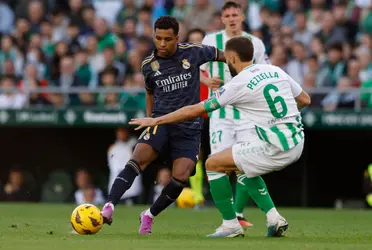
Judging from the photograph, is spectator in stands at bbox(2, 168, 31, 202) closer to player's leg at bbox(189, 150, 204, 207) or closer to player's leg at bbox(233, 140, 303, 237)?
player's leg at bbox(189, 150, 204, 207)

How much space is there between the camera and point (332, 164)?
54.1 ft

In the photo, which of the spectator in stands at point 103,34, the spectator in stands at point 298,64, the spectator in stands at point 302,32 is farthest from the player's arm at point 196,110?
the spectator in stands at point 103,34

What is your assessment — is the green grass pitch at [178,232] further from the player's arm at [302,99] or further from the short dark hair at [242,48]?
the short dark hair at [242,48]

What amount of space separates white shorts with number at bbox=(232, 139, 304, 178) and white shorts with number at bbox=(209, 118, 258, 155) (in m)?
2.20

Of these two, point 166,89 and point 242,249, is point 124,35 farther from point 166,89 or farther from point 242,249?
point 242,249

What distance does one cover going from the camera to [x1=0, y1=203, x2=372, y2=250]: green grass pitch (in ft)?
25.1

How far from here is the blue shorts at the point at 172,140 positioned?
30.6ft

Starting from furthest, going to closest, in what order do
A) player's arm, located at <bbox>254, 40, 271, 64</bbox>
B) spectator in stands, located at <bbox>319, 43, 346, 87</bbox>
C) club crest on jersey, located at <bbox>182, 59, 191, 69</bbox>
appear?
spectator in stands, located at <bbox>319, 43, 346, 87</bbox> < player's arm, located at <bbox>254, 40, 271, 64</bbox> < club crest on jersey, located at <bbox>182, 59, 191, 69</bbox>

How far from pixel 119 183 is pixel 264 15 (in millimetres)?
9400

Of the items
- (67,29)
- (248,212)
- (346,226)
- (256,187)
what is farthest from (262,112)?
(67,29)

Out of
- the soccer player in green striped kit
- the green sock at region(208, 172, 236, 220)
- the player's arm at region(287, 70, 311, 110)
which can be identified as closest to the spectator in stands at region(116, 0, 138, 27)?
the soccer player in green striped kit

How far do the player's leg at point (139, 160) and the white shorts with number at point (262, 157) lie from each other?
3.24ft

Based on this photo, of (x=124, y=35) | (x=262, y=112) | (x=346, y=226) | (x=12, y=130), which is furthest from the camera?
(x=124, y=35)

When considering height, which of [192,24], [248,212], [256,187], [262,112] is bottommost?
[248,212]
